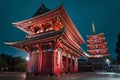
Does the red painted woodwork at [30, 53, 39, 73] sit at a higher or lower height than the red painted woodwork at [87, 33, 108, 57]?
lower

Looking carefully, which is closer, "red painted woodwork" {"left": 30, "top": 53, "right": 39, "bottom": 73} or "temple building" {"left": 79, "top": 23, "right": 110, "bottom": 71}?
"red painted woodwork" {"left": 30, "top": 53, "right": 39, "bottom": 73}

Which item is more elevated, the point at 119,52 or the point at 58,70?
the point at 119,52

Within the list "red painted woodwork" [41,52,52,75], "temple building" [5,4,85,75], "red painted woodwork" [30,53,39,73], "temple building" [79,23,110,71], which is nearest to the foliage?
"temple building" [5,4,85,75]

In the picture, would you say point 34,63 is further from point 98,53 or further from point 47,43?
point 98,53

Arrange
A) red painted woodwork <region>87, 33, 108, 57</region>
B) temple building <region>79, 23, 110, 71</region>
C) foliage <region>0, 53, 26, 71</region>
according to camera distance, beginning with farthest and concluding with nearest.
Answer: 1. red painted woodwork <region>87, 33, 108, 57</region>
2. temple building <region>79, 23, 110, 71</region>
3. foliage <region>0, 53, 26, 71</region>

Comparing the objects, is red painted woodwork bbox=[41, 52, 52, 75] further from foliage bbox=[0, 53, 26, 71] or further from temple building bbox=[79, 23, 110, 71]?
Result: temple building bbox=[79, 23, 110, 71]

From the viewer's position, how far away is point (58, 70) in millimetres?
12297

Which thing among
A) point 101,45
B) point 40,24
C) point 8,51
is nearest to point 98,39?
point 101,45

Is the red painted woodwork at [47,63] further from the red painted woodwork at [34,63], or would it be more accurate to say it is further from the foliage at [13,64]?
the foliage at [13,64]

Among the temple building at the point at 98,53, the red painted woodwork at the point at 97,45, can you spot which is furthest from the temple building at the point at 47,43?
the red painted woodwork at the point at 97,45

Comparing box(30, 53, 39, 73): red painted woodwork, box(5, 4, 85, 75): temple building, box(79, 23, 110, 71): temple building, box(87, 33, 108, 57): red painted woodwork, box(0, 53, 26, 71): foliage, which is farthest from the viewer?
box(87, 33, 108, 57): red painted woodwork

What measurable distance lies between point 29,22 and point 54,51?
6.36 m

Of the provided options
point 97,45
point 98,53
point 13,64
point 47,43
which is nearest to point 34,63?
point 47,43

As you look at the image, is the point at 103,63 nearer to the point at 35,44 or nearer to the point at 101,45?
the point at 101,45
